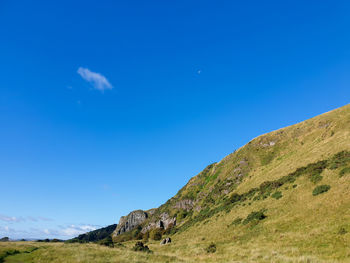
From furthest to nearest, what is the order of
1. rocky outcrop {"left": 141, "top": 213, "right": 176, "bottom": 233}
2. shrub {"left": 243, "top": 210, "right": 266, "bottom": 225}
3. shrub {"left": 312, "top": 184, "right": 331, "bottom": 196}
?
rocky outcrop {"left": 141, "top": 213, "right": 176, "bottom": 233}
shrub {"left": 243, "top": 210, "right": 266, "bottom": 225}
shrub {"left": 312, "top": 184, "right": 331, "bottom": 196}

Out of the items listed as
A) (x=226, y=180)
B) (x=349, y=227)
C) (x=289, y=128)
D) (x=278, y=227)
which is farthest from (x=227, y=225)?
(x=289, y=128)

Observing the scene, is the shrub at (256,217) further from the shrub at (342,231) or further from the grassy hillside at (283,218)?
the shrub at (342,231)

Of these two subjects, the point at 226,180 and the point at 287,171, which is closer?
the point at 287,171

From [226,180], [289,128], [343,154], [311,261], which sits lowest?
[311,261]

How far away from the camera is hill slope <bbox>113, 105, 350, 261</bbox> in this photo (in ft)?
69.9

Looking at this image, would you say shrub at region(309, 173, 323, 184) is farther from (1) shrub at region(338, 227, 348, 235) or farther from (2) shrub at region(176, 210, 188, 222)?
(2) shrub at region(176, 210, 188, 222)

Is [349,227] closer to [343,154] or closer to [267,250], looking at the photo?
[267,250]

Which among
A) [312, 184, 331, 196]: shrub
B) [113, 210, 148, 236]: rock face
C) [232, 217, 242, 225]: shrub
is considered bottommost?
[232, 217, 242, 225]: shrub

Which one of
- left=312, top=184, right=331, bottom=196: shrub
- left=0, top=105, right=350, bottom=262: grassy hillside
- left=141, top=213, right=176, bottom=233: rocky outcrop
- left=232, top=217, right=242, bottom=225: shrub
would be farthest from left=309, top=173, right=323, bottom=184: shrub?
left=141, top=213, right=176, bottom=233: rocky outcrop

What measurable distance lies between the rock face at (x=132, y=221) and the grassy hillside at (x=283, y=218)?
58.0 metres

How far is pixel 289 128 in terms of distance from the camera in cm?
8825

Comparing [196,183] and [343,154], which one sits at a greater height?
[196,183]

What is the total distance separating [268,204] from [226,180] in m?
→ 41.9

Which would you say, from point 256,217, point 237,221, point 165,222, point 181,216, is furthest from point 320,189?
point 165,222
